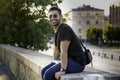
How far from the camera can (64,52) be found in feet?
18.3

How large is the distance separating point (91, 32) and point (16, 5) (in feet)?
332

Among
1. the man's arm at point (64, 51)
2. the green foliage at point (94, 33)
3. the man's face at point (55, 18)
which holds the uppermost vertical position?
the man's face at point (55, 18)

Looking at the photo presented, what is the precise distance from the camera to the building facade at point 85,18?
5920 inches

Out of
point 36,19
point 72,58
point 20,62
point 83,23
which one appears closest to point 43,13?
point 36,19

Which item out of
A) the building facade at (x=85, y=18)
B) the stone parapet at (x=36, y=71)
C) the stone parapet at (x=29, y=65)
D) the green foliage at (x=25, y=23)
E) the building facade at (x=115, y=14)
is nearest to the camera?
the stone parapet at (x=36, y=71)

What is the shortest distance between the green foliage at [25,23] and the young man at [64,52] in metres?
20.4

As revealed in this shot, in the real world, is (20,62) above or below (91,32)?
above

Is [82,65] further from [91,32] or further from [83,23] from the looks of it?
[83,23]

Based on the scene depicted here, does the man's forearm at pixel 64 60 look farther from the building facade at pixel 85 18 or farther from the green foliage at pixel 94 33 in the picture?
the building facade at pixel 85 18

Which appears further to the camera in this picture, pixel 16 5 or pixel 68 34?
pixel 16 5

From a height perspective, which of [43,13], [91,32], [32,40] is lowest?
[91,32]

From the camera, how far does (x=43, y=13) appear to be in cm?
2716

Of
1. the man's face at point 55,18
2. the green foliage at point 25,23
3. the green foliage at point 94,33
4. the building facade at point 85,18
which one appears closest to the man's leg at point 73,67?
the man's face at point 55,18

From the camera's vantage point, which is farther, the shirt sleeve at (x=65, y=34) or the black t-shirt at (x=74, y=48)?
the black t-shirt at (x=74, y=48)
